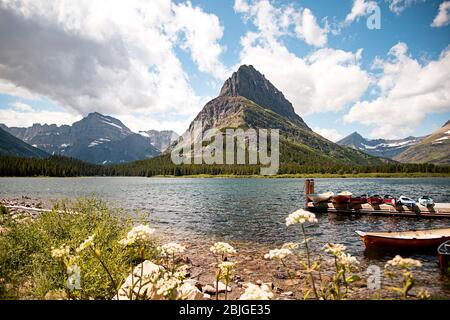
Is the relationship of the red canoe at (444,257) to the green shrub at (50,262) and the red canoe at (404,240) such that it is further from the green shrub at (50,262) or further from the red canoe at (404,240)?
the green shrub at (50,262)

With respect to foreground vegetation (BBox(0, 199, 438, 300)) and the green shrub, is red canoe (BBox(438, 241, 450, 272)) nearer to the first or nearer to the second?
foreground vegetation (BBox(0, 199, 438, 300))

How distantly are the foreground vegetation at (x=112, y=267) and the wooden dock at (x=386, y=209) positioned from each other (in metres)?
27.6

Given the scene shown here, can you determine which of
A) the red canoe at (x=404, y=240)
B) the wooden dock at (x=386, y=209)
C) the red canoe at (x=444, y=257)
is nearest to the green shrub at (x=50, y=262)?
the red canoe at (x=444, y=257)

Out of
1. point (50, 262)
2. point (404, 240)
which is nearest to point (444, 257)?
point (404, 240)

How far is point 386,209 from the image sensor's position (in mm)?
39219

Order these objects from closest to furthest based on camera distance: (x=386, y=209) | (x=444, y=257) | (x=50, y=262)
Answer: (x=50, y=262)
(x=444, y=257)
(x=386, y=209)

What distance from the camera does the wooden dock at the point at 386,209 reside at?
120 feet

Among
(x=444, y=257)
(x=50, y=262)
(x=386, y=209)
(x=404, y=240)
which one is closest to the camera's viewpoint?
(x=50, y=262)

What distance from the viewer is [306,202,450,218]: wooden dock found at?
3647cm

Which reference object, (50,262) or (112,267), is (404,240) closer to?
(112,267)

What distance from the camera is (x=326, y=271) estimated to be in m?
15.5

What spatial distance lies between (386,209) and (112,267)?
41.6m

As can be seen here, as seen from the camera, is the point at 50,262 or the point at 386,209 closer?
the point at 50,262
